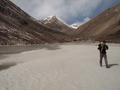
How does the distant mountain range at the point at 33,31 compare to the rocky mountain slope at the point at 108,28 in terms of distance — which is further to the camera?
the distant mountain range at the point at 33,31

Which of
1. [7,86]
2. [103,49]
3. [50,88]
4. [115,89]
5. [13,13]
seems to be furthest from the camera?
[13,13]

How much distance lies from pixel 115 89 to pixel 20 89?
4847 mm

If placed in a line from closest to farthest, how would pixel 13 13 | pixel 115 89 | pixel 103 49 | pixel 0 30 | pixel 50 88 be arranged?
pixel 115 89 → pixel 50 88 → pixel 103 49 → pixel 0 30 → pixel 13 13

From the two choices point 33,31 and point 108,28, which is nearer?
point 108,28

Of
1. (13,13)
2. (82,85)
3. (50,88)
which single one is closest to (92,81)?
(82,85)

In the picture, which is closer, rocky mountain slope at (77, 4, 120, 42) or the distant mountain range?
rocky mountain slope at (77, 4, 120, 42)

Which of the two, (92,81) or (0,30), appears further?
(0,30)

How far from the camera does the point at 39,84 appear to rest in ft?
35.7

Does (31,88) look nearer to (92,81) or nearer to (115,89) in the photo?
(92,81)

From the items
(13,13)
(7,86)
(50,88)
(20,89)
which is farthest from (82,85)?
(13,13)

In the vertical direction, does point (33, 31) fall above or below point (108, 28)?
above

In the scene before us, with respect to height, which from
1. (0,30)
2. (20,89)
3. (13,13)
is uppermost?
(13,13)

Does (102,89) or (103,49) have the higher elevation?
(103,49)

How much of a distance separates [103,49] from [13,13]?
490 feet
